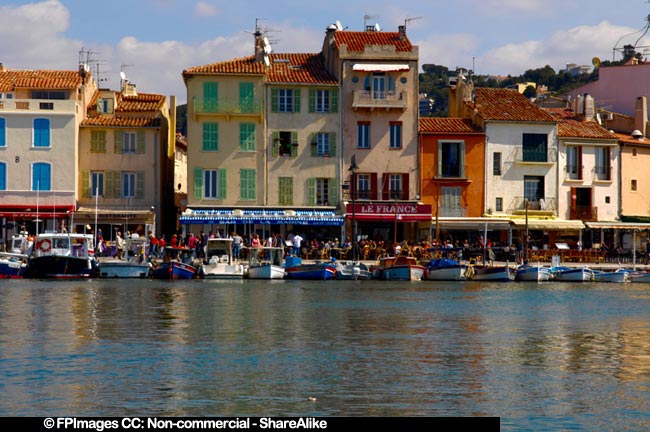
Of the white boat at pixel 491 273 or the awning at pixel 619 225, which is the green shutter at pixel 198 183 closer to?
the white boat at pixel 491 273

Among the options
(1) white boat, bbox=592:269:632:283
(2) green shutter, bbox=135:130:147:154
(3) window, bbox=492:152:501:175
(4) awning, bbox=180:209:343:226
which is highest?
(2) green shutter, bbox=135:130:147:154

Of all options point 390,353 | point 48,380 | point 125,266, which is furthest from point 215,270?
point 48,380

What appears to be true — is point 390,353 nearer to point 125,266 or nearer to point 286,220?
point 125,266

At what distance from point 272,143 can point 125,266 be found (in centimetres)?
1431

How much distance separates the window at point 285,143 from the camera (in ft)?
253

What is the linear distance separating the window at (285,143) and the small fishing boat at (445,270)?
1262cm

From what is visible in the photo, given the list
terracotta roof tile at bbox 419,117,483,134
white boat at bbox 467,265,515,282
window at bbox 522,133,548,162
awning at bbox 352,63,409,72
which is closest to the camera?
white boat at bbox 467,265,515,282

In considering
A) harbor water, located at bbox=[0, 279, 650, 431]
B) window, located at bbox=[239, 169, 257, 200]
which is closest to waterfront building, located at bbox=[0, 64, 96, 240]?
window, located at bbox=[239, 169, 257, 200]

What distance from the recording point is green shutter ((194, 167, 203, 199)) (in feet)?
250

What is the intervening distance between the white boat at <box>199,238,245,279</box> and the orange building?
583 inches

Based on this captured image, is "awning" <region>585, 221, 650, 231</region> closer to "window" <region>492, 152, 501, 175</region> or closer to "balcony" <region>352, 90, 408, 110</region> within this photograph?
"window" <region>492, 152, 501, 175</region>

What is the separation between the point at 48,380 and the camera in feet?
101

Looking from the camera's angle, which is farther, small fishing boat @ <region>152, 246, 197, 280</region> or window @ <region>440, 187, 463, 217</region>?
window @ <region>440, 187, 463, 217</region>

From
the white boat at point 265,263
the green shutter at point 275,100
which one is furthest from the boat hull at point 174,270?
the green shutter at point 275,100
